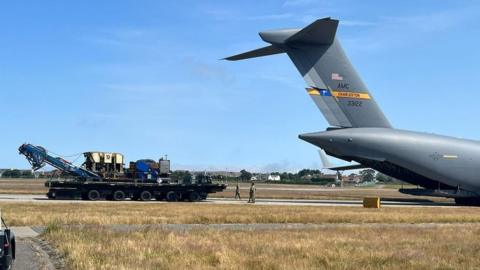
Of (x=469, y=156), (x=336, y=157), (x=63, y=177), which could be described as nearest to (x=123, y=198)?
(x=63, y=177)

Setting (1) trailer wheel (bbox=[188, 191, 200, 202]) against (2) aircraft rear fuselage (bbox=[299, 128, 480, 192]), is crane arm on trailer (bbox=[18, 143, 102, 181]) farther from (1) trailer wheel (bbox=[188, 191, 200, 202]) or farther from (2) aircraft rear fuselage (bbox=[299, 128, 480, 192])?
(2) aircraft rear fuselage (bbox=[299, 128, 480, 192])

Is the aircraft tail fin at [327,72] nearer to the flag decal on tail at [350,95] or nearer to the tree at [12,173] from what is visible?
the flag decal on tail at [350,95]

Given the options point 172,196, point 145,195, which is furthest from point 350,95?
point 145,195

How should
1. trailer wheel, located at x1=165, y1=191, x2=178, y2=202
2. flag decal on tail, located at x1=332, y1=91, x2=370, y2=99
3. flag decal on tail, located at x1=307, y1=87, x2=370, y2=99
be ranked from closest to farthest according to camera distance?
1. flag decal on tail, located at x1=307, y1=87, x2=370, y2=99
2. flag decal on tail, located at x1=332, y1=91, x2=370, y2=99
3. trailer wheel, located at x1=165, y1=191, x2=178, y2=202

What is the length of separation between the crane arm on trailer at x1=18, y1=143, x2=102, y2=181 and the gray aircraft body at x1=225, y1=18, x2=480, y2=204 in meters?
13.2

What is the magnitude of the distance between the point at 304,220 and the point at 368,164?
22.7 meters

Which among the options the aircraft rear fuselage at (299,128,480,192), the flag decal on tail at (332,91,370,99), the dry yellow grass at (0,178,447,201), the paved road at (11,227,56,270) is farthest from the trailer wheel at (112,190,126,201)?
the paved road at (11,227,56,270)

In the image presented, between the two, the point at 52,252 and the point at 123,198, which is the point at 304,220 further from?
the point at 123,198

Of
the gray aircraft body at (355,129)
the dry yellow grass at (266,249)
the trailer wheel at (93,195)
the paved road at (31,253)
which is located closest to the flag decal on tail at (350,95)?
the gray aircraft body at (355,129)

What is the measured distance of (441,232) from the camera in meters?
20.1

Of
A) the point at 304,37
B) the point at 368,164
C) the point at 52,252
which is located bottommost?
the point at 52,252

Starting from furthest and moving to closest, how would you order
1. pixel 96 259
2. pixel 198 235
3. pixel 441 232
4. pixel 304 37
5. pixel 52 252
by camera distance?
pixel 304 37 < pixel 441 232 < pixel 198 235 < pixel 52 252 < pixel 96 259

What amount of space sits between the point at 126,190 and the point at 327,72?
55.0 ft

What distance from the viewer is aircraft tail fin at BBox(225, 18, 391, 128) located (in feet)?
145
